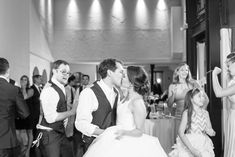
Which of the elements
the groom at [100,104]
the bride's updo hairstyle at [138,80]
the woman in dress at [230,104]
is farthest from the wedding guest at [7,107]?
the woman in dress at [230,104]

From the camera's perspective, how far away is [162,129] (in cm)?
447

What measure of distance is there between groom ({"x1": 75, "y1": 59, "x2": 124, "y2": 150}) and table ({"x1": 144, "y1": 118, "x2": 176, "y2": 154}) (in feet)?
5.19

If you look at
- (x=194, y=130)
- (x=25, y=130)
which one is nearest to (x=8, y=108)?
(x=194, y=130)

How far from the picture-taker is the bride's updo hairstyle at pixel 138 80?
104 inches

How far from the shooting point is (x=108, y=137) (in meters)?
2.64

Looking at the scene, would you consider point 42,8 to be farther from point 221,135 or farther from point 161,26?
point 221,135

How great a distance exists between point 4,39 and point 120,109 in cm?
511

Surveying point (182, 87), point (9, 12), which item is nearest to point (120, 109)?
point (182, 87)

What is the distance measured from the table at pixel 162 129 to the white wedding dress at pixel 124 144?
1.74 m

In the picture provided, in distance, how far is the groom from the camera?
2697mm

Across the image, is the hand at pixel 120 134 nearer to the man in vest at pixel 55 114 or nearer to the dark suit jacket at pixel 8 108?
the man in vest at pixel 55 114

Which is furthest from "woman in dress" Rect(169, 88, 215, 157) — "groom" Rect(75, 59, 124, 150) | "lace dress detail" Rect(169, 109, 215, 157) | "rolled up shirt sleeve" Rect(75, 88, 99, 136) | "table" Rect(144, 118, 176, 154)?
"rolled up shirt sleeve" Rect(75, 88, 99, 136)

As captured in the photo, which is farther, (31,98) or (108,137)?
(31,98)

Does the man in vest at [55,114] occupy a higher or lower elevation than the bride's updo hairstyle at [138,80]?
lower
